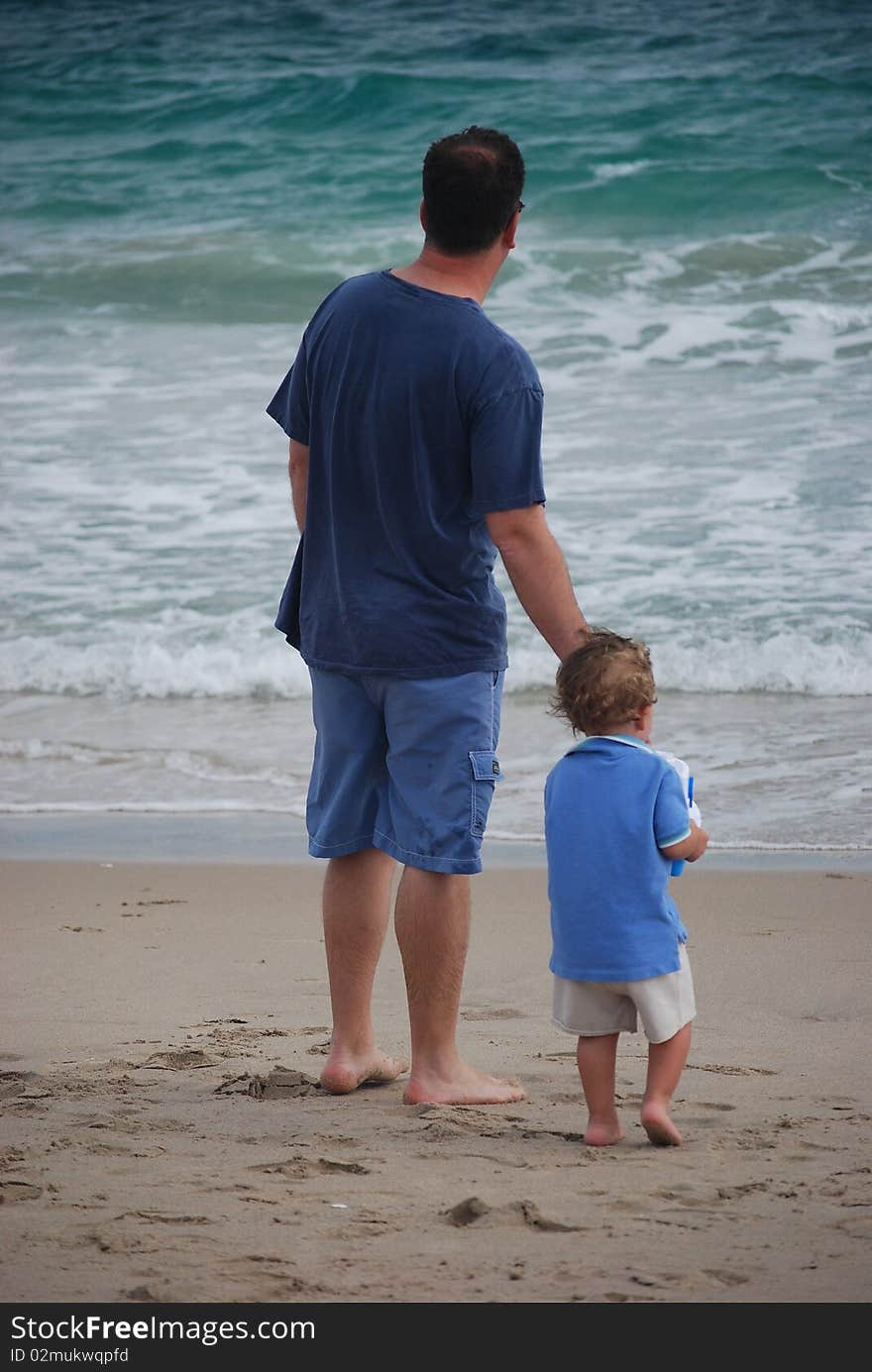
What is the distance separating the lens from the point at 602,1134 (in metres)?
2.65

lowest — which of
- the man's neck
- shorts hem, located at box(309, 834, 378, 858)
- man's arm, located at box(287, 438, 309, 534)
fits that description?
shorts hem, located at box(309, 834, 378, 858)

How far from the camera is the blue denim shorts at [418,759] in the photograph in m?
2.88

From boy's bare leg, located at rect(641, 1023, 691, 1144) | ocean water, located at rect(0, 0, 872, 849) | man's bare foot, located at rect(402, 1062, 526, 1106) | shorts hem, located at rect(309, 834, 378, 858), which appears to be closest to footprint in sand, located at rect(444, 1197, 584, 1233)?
boy's bare leg, located at rect(641, 1023, 691, 1144)

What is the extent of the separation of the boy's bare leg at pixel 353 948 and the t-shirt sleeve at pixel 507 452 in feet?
2.53

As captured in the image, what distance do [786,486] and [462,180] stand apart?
6.62m

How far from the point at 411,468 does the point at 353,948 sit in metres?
0.96

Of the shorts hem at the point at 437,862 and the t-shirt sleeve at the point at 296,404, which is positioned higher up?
the t-shirt sleeve at the point at 296,404

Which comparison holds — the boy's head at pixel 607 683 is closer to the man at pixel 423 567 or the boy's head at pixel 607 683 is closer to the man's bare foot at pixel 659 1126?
the man at pixel 423 567

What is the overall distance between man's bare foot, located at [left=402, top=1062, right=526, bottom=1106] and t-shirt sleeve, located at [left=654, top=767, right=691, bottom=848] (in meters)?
0.68

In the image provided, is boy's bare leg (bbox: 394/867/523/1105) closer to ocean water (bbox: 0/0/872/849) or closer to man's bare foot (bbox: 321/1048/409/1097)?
man's bare foot (bbox: 321/1048/409/1097)

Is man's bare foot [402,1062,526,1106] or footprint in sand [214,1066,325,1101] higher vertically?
man's bare foot [402,1062,526,1106]

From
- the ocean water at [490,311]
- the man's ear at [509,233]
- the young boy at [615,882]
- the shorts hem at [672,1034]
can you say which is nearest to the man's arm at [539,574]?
the young boy at [615,882]

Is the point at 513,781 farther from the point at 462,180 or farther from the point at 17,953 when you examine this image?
the point at 462,180

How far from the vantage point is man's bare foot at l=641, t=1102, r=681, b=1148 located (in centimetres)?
261
